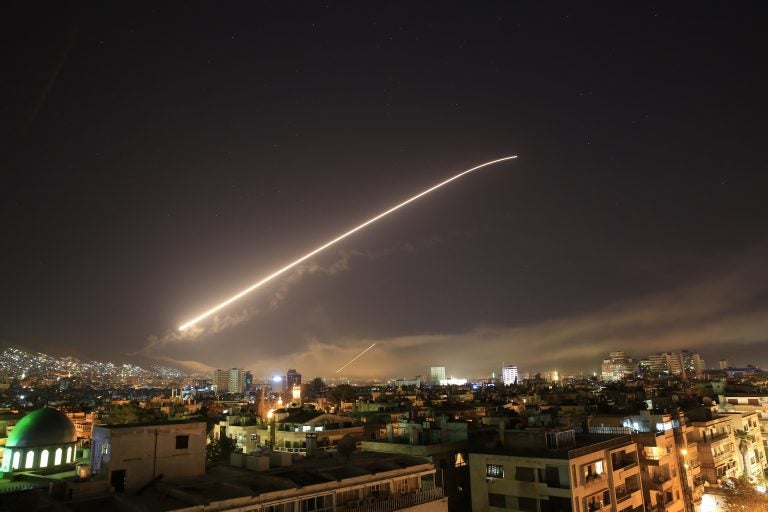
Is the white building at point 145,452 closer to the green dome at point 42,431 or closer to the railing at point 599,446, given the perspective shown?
the railing at point 599,446

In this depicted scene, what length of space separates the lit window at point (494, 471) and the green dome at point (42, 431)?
34.3 metres

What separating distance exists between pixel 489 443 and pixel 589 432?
10.8 metres

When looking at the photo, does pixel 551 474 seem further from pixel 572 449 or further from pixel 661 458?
pixel 661 458

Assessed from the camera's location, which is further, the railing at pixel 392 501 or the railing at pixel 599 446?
the railing at pixel 599 446

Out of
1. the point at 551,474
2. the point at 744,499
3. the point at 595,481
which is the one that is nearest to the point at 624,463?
the point at 595,481

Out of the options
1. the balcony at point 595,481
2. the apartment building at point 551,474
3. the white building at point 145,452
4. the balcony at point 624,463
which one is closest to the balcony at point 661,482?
the balcony at point 624,463

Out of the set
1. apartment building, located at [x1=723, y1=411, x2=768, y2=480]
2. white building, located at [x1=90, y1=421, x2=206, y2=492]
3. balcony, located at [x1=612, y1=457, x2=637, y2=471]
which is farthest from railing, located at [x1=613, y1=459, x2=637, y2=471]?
white building, located at [x1=90, y1=421, x2=206, y2=492]

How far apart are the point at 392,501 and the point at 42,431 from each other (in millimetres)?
33893

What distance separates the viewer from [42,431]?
43.2 meters

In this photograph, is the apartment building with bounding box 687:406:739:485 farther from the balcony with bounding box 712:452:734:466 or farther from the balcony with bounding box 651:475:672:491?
the balcony with bounding box 651:475:672:491

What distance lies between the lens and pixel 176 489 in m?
19.3

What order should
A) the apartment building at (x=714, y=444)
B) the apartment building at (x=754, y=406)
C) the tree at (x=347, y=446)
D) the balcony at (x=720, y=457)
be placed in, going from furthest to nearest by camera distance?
the apartment building at (x=754, y=406) → the balcony at (x=720, y=457) → the apartment building at (x=714, y=444) → the tree at (x=347, y=446)

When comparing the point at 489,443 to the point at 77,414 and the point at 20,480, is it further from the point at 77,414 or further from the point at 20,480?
the point at 77,414

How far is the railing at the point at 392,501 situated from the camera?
22.7 metres
